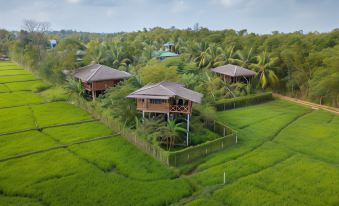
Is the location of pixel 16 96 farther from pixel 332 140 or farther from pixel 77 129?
pixel 332 140

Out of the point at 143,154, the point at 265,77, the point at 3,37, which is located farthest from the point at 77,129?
the point at 3,37

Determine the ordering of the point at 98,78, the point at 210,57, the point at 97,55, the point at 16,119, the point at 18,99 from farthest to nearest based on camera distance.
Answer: the point at 210,57 < the point at 97,55 < the point at 18,99 < the point at 98,78 < the point at 16,119

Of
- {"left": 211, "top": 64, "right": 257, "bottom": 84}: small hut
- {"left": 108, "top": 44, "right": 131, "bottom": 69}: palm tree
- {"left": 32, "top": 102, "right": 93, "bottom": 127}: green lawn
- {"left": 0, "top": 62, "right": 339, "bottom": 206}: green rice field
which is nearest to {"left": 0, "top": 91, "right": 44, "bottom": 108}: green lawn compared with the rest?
{"left": 32, "top": 102, "right": 93, "bottom": 127}: green lawn

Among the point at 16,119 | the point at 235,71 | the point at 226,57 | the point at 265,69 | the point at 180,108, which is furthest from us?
the point at 226,57

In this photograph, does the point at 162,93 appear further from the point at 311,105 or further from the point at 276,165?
the point at 311,105

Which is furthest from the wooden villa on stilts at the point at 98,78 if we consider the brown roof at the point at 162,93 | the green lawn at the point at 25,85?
the brown roof at the point at 162,93

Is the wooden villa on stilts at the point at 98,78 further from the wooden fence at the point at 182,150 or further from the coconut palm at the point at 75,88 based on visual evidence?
the wooden fence at the point at 182,150

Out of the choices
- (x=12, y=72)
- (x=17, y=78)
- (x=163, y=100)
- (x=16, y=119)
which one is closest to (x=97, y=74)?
(x=16, y=119)
